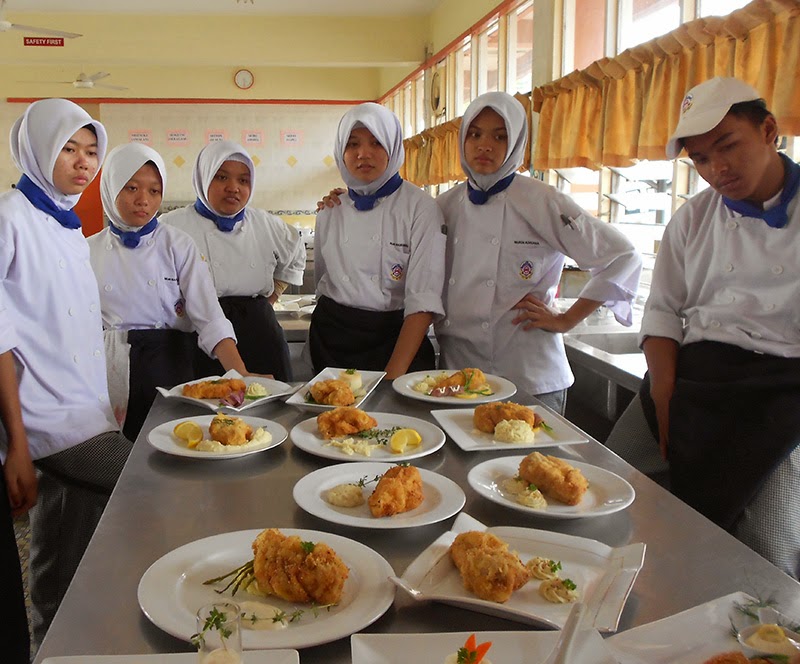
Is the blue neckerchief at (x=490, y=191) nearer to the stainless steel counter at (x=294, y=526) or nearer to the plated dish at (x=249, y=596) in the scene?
the stainless steel counter at (x=294, y=526)

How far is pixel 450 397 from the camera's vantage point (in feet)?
6.27

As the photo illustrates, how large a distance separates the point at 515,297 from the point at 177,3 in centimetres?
632

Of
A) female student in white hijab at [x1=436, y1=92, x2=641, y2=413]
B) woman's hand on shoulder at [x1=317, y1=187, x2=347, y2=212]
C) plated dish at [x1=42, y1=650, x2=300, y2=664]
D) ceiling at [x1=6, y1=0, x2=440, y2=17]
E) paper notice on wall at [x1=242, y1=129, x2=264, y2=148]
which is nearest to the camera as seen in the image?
plated dish at [x1=42, y1=650, x2=300, y2=664]

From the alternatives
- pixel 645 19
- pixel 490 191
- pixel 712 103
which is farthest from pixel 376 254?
pixel 645 19

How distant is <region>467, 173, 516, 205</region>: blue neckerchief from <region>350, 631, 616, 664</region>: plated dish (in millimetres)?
1928

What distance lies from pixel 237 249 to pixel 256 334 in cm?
38

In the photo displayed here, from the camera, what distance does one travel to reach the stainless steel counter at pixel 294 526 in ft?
2.88

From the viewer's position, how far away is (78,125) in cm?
211

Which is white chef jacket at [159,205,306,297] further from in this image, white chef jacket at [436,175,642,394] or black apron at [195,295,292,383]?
white chef jacket at [436,175,642,394]

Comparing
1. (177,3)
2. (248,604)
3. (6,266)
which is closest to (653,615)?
(248,604)

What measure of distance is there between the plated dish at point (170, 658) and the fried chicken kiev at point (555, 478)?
60 centimetres

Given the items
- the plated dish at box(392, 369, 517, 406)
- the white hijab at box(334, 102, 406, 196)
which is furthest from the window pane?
the plated dish at box(392, 369, 517, 406)

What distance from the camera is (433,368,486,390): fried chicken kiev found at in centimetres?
195

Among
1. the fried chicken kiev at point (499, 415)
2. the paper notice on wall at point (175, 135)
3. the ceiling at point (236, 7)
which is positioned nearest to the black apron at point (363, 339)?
the fried chicken kiev at point (499, 415)
